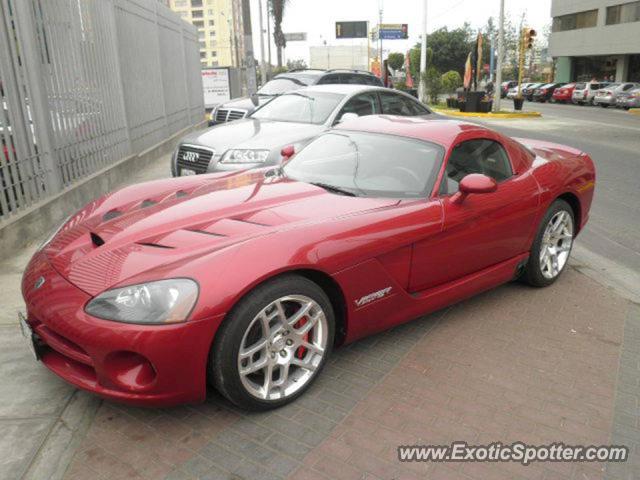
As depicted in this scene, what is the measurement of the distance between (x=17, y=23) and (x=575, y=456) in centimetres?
628

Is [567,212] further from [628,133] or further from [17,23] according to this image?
[628,133]

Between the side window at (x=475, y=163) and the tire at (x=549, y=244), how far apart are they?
0.57 metres

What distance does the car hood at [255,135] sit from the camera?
7180 mm

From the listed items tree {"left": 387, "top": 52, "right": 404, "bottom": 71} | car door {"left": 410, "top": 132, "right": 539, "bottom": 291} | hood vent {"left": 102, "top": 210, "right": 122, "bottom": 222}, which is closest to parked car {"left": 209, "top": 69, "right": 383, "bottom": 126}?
car door {"left": 410, "top": 132, "right": 539, "bottom": 291}

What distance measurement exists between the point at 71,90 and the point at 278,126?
8.85 ft

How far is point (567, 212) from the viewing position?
4742mm

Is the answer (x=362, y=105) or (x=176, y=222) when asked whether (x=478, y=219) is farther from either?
(x=362, y=105)

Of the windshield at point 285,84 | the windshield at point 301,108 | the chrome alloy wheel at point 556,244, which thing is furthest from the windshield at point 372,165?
the windshield at point 285,84

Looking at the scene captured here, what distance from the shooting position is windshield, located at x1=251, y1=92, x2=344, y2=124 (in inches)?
312

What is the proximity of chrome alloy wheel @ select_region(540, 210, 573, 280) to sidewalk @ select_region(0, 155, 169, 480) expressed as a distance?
3.52 metres

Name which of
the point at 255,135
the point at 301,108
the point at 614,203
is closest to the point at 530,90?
the point at 614,203

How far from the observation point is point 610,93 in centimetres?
3331

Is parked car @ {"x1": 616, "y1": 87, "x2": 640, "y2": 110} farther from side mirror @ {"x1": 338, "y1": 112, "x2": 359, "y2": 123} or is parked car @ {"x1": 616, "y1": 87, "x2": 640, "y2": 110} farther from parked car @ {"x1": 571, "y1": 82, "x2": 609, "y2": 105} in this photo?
side mirror @ {"x1": 338, "y1": 112, "x2": 359, "y2": 123}

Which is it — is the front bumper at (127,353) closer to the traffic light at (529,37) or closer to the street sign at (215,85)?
the street sign at (215,85)
